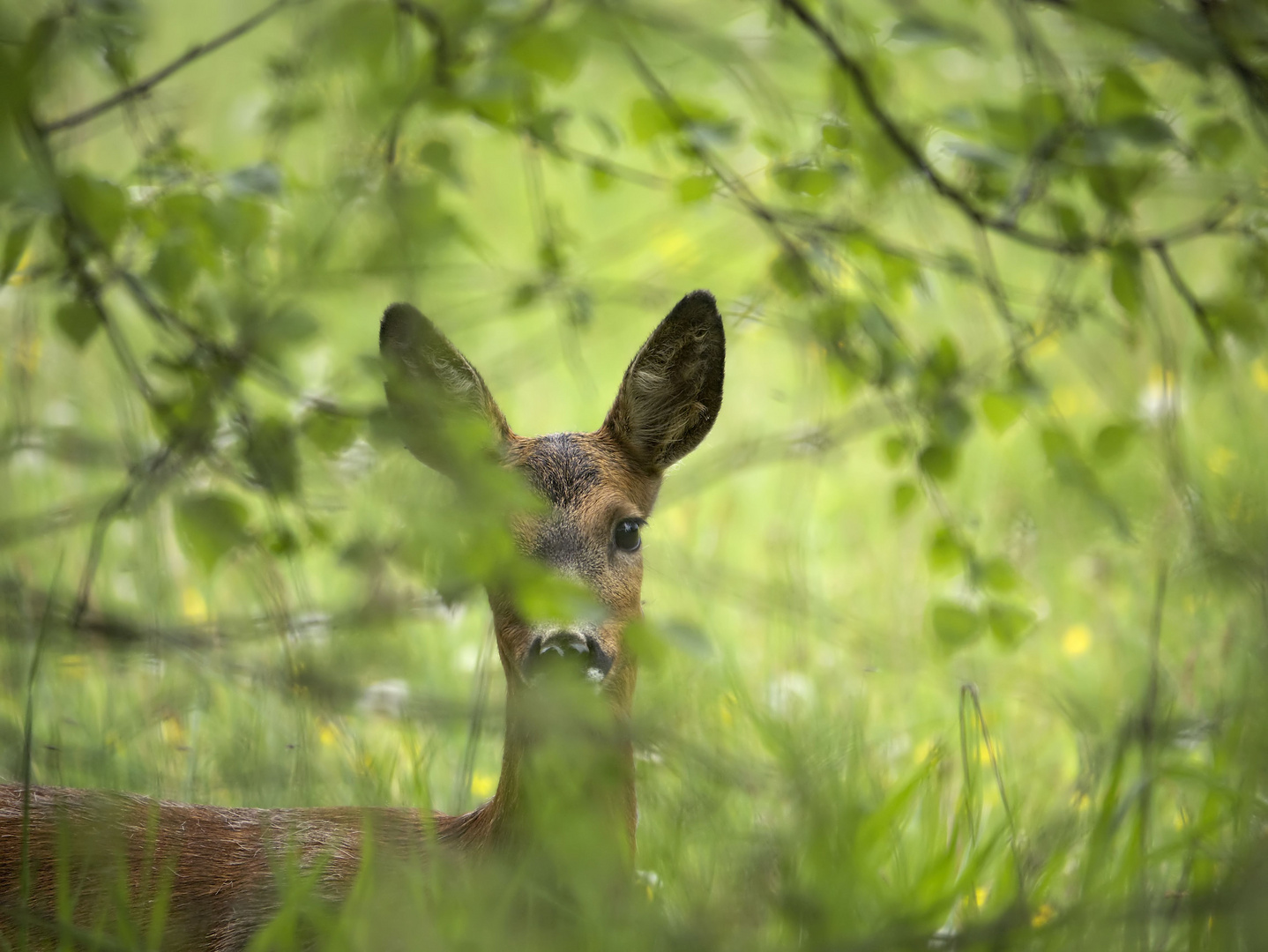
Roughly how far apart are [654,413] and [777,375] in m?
4.31

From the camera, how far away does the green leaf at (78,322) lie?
8.60ft

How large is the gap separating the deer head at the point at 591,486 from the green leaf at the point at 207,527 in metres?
0.38

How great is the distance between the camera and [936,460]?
3.14 m

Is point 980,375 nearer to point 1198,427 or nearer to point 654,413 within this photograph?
point 654,413

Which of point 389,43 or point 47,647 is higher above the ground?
point 389,43

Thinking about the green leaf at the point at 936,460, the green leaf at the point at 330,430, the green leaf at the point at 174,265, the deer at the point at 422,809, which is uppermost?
the green leaf at the point at 174,265

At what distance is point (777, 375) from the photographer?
788 cm

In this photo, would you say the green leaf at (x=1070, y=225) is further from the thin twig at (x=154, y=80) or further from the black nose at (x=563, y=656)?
the thin twig at (x=154, y=80)

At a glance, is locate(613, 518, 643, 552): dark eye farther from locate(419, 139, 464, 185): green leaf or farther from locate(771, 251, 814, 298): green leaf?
locate(419, 139, 464, 185): green leaf

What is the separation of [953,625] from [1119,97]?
1.23 meters

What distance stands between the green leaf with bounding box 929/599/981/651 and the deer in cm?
76

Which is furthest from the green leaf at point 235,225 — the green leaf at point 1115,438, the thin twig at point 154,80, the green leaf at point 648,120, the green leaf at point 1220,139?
the green leaf at point 1220,139

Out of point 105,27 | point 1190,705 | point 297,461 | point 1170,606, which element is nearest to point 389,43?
point 105,27

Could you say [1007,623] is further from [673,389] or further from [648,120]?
[648,120]
